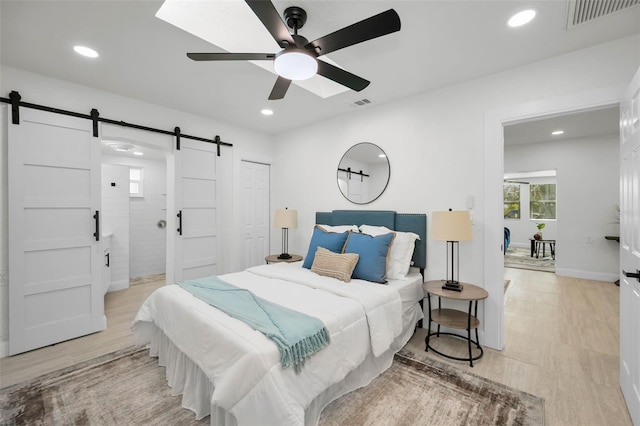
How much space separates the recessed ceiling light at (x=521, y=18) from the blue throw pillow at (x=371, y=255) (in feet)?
6.41

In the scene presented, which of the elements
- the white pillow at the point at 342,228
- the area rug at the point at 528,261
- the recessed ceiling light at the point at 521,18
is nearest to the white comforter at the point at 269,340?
the white pillow at the point at 342,228

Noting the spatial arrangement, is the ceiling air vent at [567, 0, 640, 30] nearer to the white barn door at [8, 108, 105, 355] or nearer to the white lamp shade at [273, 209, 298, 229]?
the white lamp shade at [273, 209, 298, 229]

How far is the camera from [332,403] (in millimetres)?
1920

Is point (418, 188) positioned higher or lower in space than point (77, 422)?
A: higher

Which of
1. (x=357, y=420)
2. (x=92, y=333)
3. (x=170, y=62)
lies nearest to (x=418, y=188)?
(x=357, y=420)

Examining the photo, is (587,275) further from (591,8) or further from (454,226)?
(591,8)

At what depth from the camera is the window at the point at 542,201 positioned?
8633 millimetres

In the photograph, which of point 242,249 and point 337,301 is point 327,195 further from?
point 337,301

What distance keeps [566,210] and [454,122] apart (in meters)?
4.63

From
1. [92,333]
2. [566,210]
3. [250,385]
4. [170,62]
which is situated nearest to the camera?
[250,385]

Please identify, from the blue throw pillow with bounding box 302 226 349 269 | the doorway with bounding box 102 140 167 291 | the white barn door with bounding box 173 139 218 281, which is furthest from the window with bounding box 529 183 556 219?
the doorway with bounding box 102 140 167 291

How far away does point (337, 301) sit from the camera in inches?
82.3

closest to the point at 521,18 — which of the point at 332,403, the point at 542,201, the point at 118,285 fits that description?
the point at 332,403

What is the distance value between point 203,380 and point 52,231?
2403 mm
